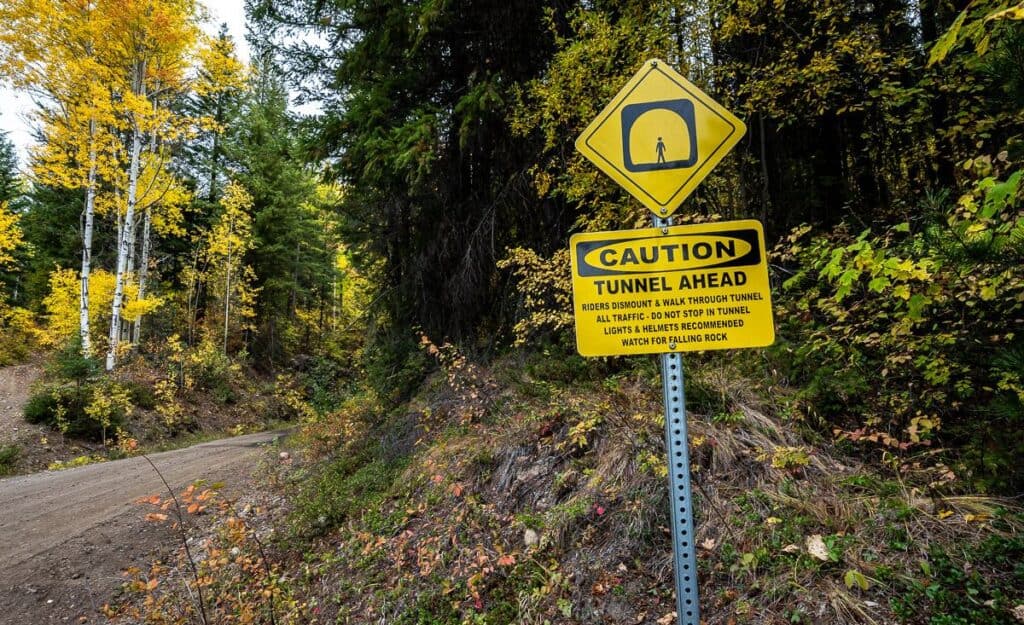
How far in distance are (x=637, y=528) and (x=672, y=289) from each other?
2.27m

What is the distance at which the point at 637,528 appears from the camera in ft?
10.9

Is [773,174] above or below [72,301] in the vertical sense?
below

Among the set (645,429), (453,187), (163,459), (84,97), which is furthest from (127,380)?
(645,429)

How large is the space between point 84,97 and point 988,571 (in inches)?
765

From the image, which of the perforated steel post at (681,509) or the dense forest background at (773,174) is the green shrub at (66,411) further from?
the perforated steel post at (681,509)

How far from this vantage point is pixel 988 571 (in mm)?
2334

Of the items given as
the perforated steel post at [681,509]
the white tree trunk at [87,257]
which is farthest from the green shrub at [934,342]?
the white tree trunk at [87,257]

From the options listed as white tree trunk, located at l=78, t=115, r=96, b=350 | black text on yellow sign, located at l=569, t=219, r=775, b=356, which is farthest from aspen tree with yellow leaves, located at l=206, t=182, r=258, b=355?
black text on yellow sign, located at l=569, t=219, r=775, b=356

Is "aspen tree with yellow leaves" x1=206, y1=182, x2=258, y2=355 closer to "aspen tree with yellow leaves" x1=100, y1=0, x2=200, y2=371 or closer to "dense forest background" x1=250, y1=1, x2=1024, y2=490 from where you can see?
"aspen tree with yellow leaves" x1=100, y1=0, x2=200, y2=371

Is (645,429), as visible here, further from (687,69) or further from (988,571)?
(687,69)

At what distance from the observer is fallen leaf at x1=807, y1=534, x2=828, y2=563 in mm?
2664

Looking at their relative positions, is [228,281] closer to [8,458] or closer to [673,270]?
[8,458]

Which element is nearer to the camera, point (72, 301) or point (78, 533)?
point (78, 533)

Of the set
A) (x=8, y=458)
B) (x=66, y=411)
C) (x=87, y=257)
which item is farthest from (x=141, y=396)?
(x=8, y=458)
